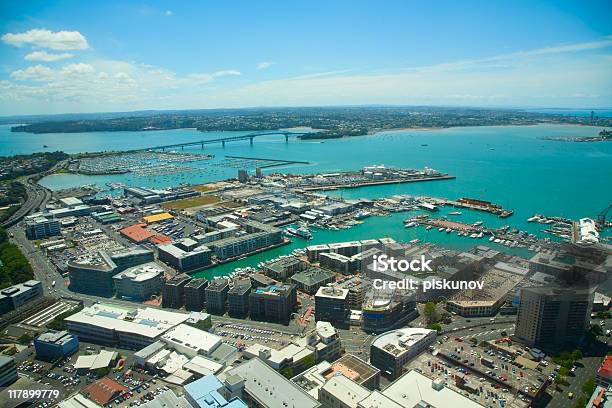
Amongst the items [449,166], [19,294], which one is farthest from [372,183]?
[19,294]

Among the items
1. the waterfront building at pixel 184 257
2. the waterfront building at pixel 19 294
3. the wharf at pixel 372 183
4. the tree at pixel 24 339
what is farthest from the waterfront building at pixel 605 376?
the wharf at pixel 372 183

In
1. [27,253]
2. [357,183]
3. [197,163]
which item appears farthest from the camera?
[197,163]

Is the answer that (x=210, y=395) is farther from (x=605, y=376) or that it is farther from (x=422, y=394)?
(x=605, y=376)

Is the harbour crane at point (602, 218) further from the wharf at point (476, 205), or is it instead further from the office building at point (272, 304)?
the office building at point (272, 304)

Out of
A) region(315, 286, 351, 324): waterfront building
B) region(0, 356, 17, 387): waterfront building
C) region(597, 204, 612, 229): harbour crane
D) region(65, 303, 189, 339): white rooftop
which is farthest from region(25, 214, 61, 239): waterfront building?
region(597, 204, 612, 229): harbour crane

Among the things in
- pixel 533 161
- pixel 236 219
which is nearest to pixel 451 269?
pixel 236 219

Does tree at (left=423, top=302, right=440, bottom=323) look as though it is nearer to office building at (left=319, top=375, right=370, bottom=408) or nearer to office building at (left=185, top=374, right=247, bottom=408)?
office building at (left=319, top=375, right=370, bottom=408)

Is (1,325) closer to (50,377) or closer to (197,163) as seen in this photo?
(50,377)
